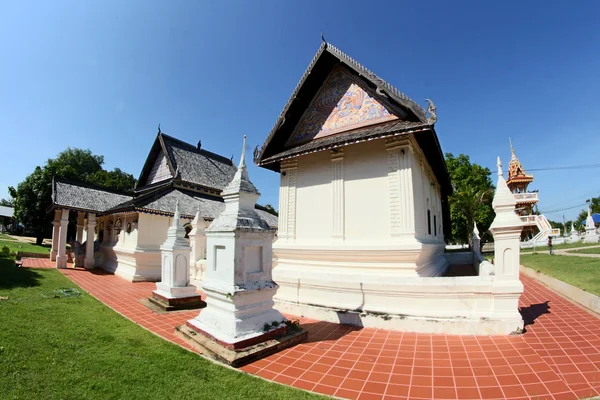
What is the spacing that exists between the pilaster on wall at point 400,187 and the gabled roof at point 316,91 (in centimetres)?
76

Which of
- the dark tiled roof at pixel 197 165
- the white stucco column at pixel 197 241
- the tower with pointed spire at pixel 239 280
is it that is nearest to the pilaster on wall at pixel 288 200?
the white stucco column at pixel 197 241

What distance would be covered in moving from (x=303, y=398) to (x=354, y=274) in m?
4.35

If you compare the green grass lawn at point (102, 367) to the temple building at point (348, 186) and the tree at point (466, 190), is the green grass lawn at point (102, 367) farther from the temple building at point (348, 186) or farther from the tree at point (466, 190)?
the tree at point (466, 190)

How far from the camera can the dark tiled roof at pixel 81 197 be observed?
626 inches

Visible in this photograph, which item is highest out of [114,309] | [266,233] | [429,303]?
[266,233]

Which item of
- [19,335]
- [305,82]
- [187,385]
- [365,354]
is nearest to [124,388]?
[187,385]

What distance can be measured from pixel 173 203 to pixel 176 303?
8.19 metres

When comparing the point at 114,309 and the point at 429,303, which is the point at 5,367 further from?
the point at 429,303

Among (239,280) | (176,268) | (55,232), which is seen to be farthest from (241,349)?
(55,232)

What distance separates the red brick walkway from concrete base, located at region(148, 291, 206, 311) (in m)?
1.09

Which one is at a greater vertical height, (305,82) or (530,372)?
(305,82)

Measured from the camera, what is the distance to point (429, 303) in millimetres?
5660

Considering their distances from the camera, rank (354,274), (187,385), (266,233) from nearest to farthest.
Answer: (187,385) < (266,233) < (354,274)

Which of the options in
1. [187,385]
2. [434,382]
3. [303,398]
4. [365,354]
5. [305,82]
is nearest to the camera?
[303,398]
